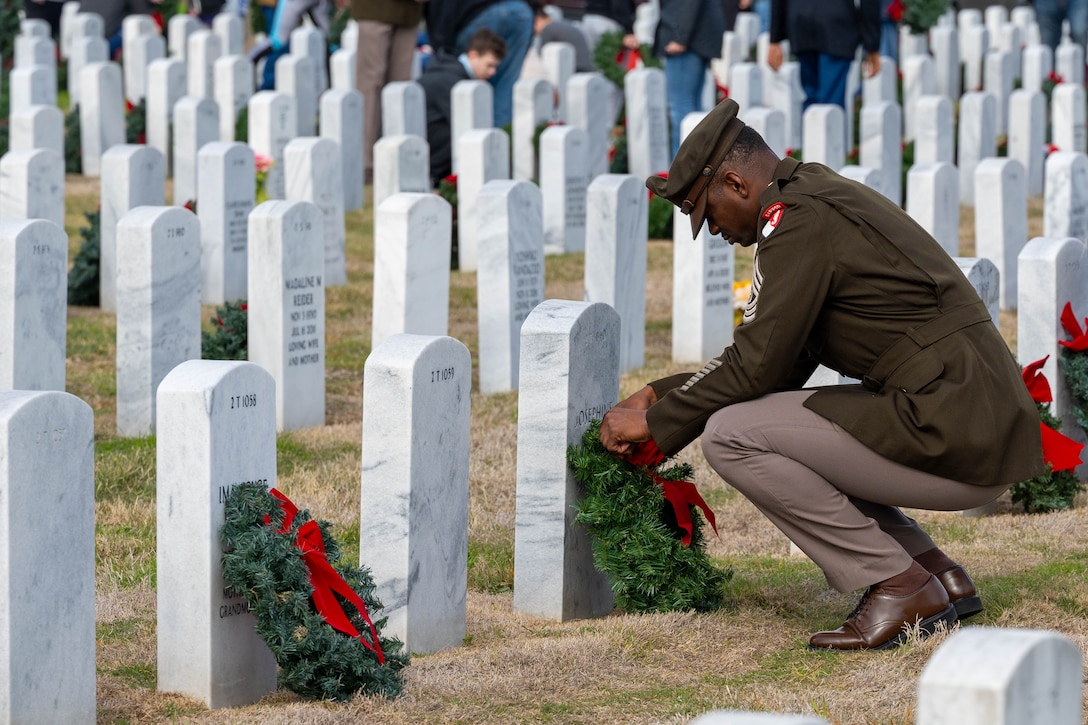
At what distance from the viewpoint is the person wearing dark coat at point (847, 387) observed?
163 inches

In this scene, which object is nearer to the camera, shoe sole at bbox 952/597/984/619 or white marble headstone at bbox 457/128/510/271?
shoe sole at bbox 952/597/984/619

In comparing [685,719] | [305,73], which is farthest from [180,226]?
[305,73]

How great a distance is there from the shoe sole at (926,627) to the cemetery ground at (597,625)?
4 centimetres

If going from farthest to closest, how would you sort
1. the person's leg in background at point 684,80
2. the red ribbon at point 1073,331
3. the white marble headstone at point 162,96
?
the white marble headstone at point 162,96, the person's leg in background at point 684,80, the red ribbon at point 1073,331

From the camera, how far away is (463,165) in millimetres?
10484

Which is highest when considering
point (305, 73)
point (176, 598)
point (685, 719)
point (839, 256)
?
point (305, 73)

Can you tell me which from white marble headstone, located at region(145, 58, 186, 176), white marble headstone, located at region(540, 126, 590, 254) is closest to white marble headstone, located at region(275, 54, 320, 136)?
white marble headstone, located at region(145, 58, 186, 176)

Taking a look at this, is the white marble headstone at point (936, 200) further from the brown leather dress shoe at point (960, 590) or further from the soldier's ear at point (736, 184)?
the soldier's ear at point (736, 184)

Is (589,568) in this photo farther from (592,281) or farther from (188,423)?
(592,281)

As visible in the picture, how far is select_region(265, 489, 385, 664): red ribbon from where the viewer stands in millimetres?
3818

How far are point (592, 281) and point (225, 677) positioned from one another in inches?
178

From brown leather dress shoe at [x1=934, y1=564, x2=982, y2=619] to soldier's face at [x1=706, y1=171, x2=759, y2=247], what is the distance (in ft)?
3.46

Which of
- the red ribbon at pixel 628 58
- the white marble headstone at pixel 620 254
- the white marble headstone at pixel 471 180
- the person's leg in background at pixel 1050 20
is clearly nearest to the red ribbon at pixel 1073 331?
the white marble headstone at pixel 620 254

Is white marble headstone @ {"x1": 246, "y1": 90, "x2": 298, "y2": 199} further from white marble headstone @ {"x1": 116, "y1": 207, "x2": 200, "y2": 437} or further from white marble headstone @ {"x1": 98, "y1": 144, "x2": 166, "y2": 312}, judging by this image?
white marble headstone @ {"x1": 116, "y1": 207, "x2": 200, "y2": 437}
